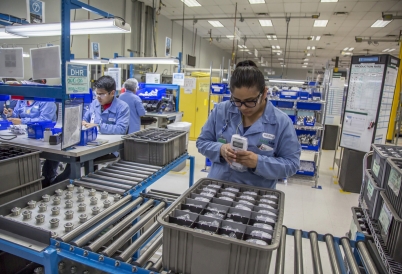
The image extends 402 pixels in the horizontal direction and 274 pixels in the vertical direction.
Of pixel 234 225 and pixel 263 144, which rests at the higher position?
pixel 263 144

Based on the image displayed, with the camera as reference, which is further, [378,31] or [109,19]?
[378,31]

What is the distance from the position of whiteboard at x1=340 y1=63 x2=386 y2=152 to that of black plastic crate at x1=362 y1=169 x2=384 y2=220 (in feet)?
10.4

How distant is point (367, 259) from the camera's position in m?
1.30

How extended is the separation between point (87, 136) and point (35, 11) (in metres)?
1.89

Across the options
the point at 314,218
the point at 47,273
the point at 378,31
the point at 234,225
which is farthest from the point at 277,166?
the point at 378,31

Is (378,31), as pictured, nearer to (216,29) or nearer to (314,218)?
(216,29)

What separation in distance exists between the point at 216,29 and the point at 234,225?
12.8m

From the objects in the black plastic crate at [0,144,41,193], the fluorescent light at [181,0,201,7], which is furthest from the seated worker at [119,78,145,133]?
the fluorescent light at [181,0,201,7]

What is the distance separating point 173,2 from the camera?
357 inches

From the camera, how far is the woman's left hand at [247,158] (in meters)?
1.55

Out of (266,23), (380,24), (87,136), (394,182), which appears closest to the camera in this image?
(394,182)

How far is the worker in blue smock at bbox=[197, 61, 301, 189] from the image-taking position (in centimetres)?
156

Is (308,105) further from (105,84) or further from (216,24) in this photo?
(216,24)

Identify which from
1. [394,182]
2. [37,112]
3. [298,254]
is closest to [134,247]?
[298,254]
